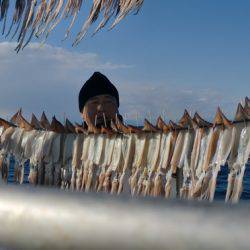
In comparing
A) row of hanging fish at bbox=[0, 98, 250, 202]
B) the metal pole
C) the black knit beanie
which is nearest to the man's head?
the black knit beanie

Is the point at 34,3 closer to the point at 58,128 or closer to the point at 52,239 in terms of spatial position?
the point at 58,128

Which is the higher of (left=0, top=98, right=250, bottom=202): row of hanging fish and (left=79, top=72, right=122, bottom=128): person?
(left=79, top=72, right=122, bottom=128): person

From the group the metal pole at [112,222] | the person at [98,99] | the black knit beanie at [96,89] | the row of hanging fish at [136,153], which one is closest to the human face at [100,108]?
the person at [98,99]

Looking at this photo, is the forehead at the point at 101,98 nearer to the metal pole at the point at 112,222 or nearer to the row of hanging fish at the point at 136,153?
the row of hanging fish at the point at 136,153

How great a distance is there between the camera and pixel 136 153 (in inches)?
95.6

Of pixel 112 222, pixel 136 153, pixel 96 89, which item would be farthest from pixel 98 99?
pixel 112 222

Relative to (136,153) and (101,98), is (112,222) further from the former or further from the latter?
(101,98)

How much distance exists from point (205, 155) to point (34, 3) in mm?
2285

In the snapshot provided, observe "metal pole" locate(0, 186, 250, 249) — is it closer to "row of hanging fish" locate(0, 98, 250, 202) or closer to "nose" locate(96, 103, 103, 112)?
"row of hanging fish" locate(0, 98, 250, 202)

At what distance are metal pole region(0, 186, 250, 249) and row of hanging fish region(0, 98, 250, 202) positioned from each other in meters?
1.04

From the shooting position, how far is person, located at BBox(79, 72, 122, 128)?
13.1 ft

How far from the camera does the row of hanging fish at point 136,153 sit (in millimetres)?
1863

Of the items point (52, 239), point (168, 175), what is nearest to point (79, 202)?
point (52, 239)

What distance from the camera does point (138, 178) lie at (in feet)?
7.79
